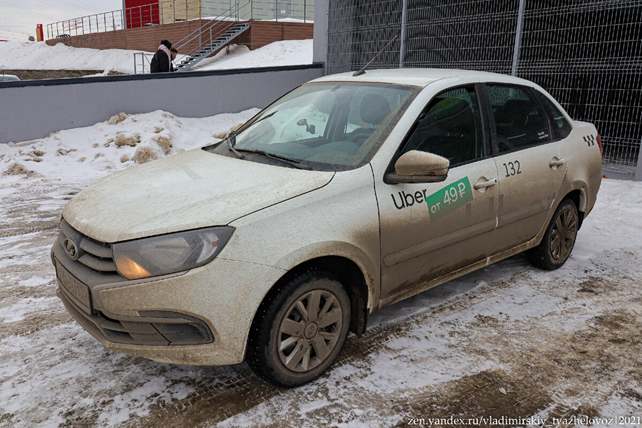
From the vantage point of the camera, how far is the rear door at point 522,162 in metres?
3.85

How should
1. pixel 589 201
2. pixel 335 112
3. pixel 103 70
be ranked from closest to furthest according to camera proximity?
1. pixel 335 112
2. pixel 589 201
3. pixel 103 70

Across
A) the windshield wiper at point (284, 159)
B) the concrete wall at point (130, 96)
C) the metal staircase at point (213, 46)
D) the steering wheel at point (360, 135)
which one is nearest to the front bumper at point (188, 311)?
the windshield wiper at point (284, 159)

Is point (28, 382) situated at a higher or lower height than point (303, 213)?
lower

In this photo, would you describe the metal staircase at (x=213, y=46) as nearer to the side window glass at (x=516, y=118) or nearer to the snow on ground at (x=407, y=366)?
the snow on ground at (x=407, y=366)

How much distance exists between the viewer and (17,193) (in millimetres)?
7566

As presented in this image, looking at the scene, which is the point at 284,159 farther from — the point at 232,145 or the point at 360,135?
the point at 232,145

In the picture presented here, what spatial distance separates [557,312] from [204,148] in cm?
300

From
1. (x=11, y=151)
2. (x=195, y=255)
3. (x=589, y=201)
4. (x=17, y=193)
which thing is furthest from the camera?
(x=11, y=151)

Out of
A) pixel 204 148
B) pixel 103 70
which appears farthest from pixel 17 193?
pixel 103 70

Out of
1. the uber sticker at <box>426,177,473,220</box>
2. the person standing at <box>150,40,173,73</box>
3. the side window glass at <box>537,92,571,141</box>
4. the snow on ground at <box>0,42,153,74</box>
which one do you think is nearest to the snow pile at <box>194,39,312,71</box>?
the snow on ground at <box>0,42,153,74</box>

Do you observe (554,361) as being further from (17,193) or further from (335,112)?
(17,193)

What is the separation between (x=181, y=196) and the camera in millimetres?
2842

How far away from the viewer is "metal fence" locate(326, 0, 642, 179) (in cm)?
836

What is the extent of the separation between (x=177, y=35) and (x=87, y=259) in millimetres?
26445
